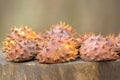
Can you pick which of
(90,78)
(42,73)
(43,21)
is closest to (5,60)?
(42,73)

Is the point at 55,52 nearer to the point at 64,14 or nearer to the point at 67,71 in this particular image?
the point at 67,71

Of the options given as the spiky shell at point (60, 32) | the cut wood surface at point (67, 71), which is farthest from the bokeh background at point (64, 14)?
the cut wood surface at point (67, 71)

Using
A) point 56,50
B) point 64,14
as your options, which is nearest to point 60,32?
point 56,50

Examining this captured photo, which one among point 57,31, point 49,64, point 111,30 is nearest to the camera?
point 49,64

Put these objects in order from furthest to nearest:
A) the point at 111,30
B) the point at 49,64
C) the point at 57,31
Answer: the point at 111,30
the point at 57,31
the point at 49,64

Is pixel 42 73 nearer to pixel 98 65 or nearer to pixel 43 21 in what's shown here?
pixel 98 65
